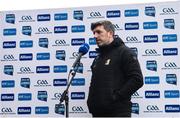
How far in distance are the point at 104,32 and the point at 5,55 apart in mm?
1560

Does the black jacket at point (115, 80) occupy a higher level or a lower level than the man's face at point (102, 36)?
lower

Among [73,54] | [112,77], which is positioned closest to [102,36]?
[112,77]

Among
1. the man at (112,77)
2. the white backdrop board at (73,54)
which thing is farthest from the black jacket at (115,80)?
the white backdrop board at (73,54)

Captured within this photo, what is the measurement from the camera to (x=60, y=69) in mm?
4797

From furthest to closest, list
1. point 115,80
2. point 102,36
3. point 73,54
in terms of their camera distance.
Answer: point 73,54 < point 102,36 < point 115,80

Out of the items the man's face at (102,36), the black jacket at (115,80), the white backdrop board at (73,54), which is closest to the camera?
the black jacket at (115,80)

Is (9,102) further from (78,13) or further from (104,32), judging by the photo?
(104,32)

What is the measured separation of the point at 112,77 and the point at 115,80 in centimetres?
4

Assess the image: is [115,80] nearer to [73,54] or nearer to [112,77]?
[112,77]

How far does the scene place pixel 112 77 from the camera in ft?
12.5

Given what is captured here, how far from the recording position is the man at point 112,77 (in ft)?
12.2

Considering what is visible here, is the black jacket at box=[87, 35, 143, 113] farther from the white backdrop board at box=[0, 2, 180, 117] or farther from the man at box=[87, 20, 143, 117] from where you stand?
the white backdrop board at box=[0, 2, 180, 117]

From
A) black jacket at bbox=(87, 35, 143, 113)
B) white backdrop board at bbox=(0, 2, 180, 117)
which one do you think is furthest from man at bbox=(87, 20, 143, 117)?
white backdrop board at bbox=(0, 2, 180, 117)

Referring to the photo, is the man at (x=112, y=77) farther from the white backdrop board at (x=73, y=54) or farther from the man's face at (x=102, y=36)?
the white backdrop board at (x=73, y=54)
